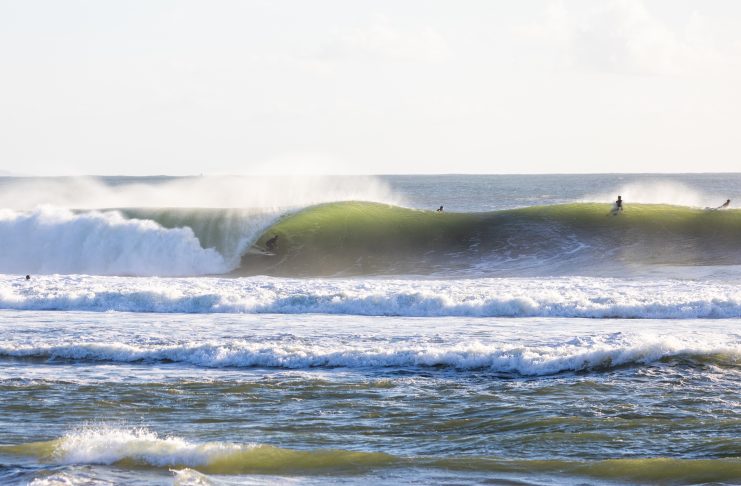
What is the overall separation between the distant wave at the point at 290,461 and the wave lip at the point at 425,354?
4075mm

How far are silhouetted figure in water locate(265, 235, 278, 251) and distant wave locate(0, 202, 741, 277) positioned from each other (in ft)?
0.48

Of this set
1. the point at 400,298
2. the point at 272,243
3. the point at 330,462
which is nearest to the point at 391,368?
the point at 330,462

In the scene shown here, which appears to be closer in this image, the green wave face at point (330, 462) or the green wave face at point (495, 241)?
the green wave face at point (330, 462)

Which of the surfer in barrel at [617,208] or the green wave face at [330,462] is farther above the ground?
the surfer in barrel at [617,208]

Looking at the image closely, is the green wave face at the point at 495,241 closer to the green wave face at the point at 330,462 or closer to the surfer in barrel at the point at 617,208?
the surfer in barrel at the point at 617,208

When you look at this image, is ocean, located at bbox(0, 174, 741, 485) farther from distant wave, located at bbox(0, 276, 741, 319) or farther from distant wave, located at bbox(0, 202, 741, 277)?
distant wave, located at bbox(0, 202, 741, 277)

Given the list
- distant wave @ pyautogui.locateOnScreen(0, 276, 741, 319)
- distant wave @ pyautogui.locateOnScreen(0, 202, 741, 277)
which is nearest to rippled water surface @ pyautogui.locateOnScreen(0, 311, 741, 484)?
distant wave @ pyautogui.locateOnScreen(0, 276, 741, 319)

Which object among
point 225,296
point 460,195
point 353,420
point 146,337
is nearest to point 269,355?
point 146,337

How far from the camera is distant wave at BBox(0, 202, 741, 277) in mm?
27234

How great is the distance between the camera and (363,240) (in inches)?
1184

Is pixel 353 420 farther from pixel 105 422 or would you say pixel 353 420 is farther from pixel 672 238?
pixel 672 238

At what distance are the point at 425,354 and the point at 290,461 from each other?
16.0 ft

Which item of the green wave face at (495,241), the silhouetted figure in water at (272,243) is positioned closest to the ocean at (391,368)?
the green wave face at (495,241)

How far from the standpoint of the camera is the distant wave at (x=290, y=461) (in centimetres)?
789
